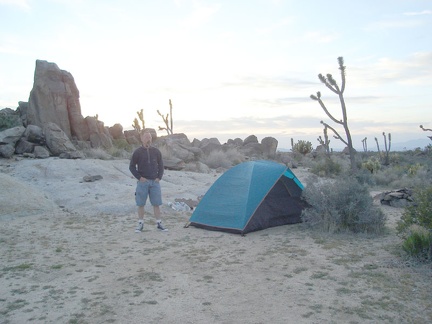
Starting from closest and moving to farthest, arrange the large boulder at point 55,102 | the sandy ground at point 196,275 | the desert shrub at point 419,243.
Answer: the sandy ground at point 196,275 < the desert shrub at point 419,243 < the large boulder at point 55,102

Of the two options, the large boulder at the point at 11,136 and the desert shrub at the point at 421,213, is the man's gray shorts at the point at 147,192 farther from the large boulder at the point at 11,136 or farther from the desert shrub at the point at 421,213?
the large boulder at the point at 11,136

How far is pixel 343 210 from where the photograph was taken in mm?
8492

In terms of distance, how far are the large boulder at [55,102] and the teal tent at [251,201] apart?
709 inches

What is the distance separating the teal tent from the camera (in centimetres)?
880

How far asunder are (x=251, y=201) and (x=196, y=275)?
3028 mm

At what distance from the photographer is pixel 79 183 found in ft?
47.7

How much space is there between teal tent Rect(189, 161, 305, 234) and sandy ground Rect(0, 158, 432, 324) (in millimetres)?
243

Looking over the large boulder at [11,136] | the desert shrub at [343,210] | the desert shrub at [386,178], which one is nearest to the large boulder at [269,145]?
the desert shrub at [386,178]

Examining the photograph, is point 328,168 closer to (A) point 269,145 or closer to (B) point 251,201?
(A) point 269,145

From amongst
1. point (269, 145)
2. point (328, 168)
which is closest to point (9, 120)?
point (328, 168)

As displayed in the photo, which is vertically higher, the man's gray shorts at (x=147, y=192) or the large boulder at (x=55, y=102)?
the large boulder at (x=55, y=102)

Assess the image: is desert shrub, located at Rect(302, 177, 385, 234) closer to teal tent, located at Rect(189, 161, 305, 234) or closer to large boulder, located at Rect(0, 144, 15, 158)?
teal tent, located at Rect(189, 161, 305, 234)

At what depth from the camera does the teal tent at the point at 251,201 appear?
8797 mm

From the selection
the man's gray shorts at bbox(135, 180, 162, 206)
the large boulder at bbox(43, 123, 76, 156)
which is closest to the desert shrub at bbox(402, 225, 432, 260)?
the man's gray shorts at bbox(135, 180, 162, 206)
